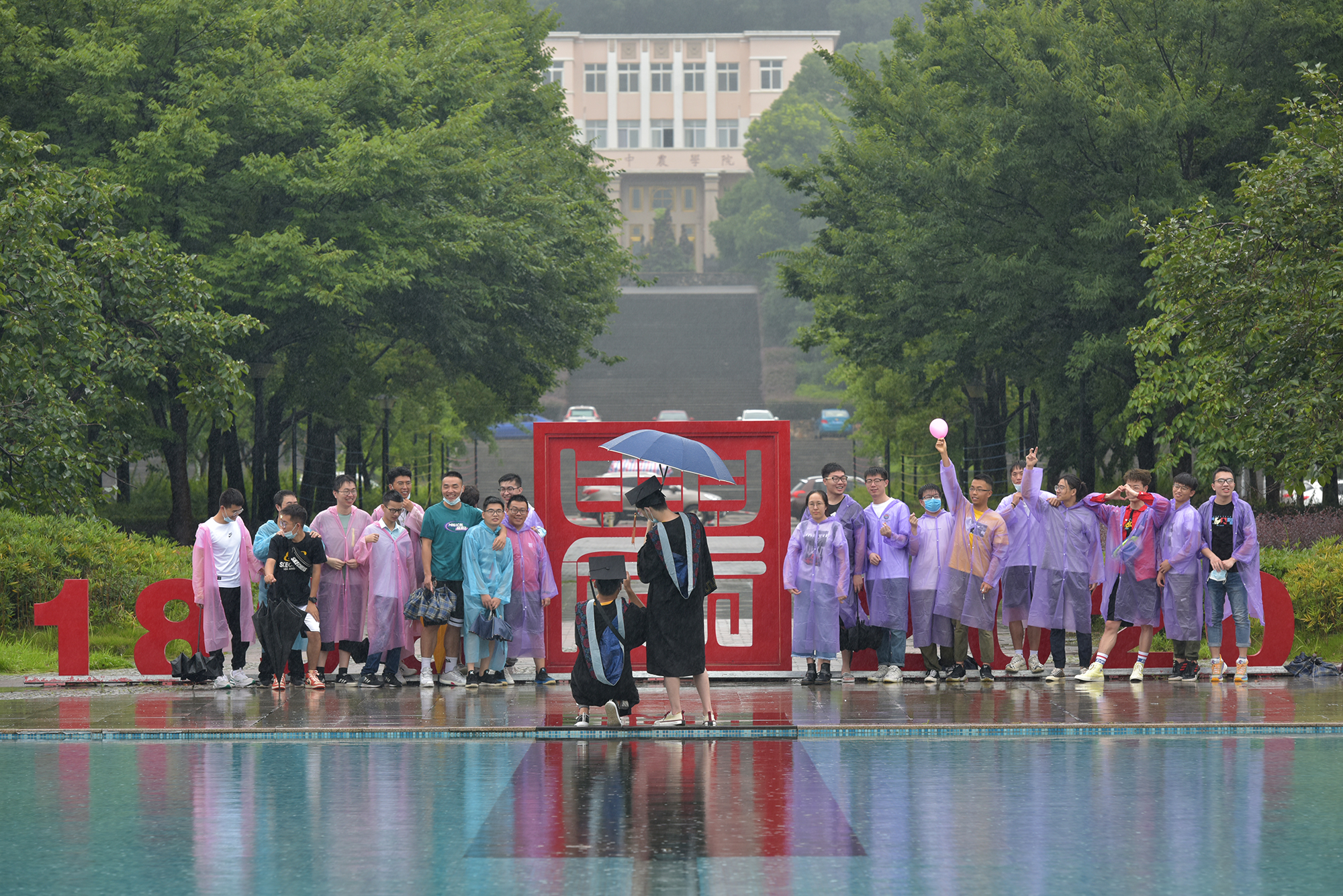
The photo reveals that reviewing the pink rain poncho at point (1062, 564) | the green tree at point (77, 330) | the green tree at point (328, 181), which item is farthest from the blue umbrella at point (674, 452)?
the green tree at point (328, 181)

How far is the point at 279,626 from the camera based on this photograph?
47.7ft

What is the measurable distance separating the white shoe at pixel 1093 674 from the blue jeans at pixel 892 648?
1583 mm

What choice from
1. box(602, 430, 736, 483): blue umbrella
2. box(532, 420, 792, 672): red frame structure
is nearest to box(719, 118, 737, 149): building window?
box(532, 420, 792, 672): red frame structure

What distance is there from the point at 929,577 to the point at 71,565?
9.30 metres

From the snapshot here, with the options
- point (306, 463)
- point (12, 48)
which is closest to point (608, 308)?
point (306, 463)

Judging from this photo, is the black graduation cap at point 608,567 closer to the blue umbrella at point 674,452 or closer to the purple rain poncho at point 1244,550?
the blue umbrella at point 674,452

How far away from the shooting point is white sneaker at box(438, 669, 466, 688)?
14.9m

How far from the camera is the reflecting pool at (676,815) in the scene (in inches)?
283

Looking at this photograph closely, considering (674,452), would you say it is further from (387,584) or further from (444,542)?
(387,584)

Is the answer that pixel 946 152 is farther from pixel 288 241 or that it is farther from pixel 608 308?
pixel 608 308

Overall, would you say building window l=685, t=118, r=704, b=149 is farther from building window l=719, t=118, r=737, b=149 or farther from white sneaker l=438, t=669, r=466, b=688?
white sneaker l=438, t=669, r=466, b=688

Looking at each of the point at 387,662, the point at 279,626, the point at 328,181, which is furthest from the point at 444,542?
the point at 328,181

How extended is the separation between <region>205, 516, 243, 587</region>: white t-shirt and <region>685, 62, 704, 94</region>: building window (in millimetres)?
114560

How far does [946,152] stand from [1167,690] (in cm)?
1275
